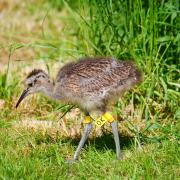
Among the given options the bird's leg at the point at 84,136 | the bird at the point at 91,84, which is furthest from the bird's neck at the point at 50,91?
the bird's leg at the point at 84,136

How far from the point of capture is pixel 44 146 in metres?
5.66

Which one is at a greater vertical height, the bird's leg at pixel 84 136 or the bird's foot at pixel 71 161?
the bird's leg at pixel 84 136

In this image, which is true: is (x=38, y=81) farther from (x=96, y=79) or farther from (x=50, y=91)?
(x=96, y=79)

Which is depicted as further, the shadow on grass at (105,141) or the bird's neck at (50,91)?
the shadow on grass at (105,141)

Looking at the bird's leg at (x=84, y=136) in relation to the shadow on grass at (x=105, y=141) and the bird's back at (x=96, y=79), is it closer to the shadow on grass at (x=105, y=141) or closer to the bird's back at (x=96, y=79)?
the shadow on grass at (x=105, y=141)

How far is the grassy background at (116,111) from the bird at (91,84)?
0.23 metres

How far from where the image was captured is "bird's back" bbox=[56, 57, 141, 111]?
5.41 meters

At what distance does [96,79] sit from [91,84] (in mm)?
64

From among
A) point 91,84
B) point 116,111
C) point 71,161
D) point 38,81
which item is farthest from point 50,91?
point 116,111

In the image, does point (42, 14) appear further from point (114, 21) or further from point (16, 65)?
point (114, 21)

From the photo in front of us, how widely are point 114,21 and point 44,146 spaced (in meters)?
1.55

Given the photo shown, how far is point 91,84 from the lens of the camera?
5410 mm

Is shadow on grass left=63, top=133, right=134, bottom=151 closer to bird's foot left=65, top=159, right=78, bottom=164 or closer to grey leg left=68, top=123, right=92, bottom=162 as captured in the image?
grey leg left=68, top=123, right=92, bottom=162

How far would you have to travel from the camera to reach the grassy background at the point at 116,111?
5211mm
